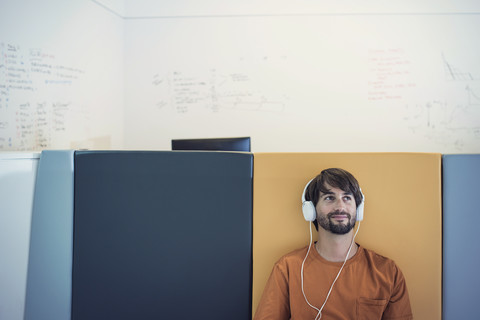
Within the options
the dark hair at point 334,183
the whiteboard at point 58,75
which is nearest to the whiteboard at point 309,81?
the whiteboard at point 58,75

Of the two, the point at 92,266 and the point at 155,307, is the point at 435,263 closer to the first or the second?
the point at 155,307

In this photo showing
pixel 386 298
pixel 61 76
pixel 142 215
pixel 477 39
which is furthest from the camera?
pixel 477 39

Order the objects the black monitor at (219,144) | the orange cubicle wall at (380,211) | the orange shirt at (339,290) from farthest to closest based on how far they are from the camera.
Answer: the black monitor at (219,144) < the orange cubicle wall at (380,211) < the orange shirt at (339,290)

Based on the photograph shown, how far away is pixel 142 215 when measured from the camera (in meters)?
1.37

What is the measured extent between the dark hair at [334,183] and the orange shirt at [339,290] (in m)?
0.18

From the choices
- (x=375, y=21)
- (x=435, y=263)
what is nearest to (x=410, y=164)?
(x=435, y=263)

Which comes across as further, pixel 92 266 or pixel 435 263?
pixel 92 266

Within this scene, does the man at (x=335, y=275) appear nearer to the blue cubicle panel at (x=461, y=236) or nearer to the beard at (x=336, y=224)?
the beard at (x=336, y=224)

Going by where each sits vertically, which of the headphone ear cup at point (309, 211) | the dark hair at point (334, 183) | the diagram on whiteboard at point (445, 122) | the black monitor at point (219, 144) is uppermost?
the diagram on whiteboard at point (445, 122)

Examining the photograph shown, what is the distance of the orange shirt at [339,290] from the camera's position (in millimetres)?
1146

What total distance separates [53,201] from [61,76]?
1.99 metres

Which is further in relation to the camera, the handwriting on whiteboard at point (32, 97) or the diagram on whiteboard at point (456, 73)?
the diagram on whiteboard at point (456, 73)

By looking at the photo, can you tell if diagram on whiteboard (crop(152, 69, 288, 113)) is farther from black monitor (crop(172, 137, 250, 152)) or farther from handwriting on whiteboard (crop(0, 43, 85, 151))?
black monitor (crop(172, 137, 250, 152))

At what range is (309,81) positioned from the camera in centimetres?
394
